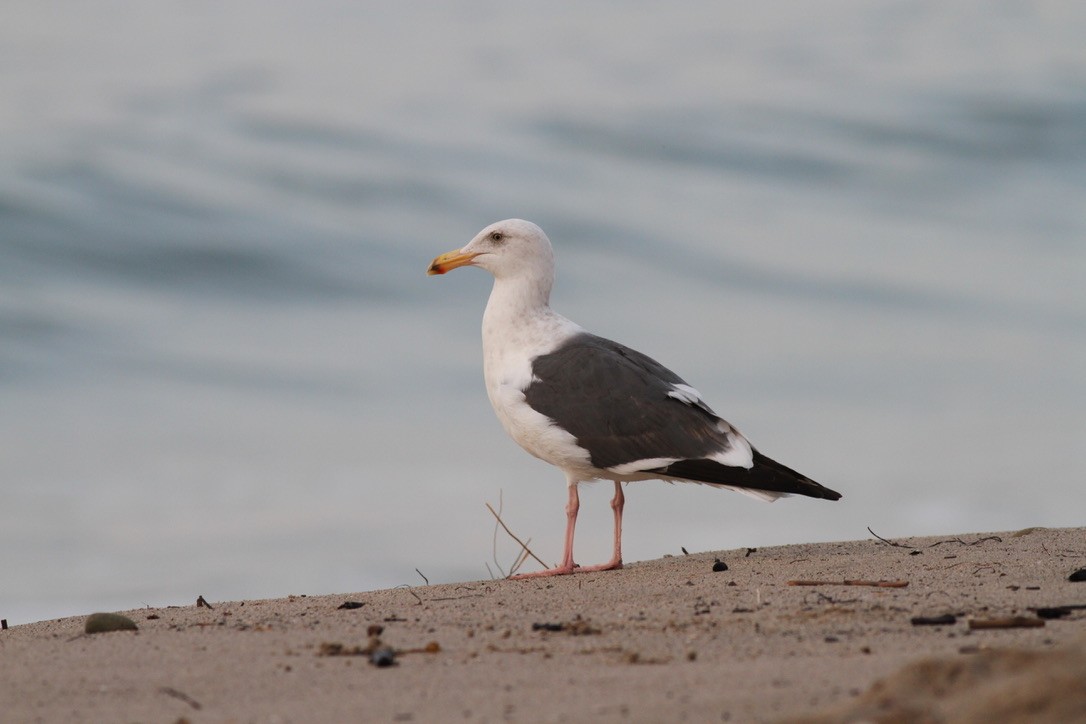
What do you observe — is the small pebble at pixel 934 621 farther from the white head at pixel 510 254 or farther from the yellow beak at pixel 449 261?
the yellow beak at pixel 449 261

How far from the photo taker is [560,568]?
800cm

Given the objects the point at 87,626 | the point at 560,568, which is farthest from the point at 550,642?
the point at 560,568

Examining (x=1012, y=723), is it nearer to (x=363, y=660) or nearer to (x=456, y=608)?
(x=363, y=660)

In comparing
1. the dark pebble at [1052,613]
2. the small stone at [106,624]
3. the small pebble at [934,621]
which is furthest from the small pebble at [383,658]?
the dark pebble at [1052,613]

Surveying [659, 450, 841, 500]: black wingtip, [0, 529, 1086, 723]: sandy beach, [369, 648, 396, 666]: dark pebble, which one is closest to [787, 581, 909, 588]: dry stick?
[0, 529, 1086, 723]: sandy beach

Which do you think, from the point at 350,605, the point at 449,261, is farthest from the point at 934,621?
the point at 449,261

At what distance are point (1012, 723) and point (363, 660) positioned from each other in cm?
238

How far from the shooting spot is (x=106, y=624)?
18.7 feet

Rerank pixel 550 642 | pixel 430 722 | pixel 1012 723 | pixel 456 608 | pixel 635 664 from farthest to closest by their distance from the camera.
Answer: pixel 456 608 < pixel 550 642 < pixel 635 664 < pixel 430 722 < pixel 1012 723

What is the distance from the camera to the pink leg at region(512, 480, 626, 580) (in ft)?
26.0

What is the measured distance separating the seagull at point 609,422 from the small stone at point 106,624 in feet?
8.72

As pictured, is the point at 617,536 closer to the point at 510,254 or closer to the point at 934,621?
the point at 510,254

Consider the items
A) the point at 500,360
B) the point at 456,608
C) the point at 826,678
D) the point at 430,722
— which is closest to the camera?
the point at 430,722

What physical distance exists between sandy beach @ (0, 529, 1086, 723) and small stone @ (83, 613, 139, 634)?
0.11 metres
